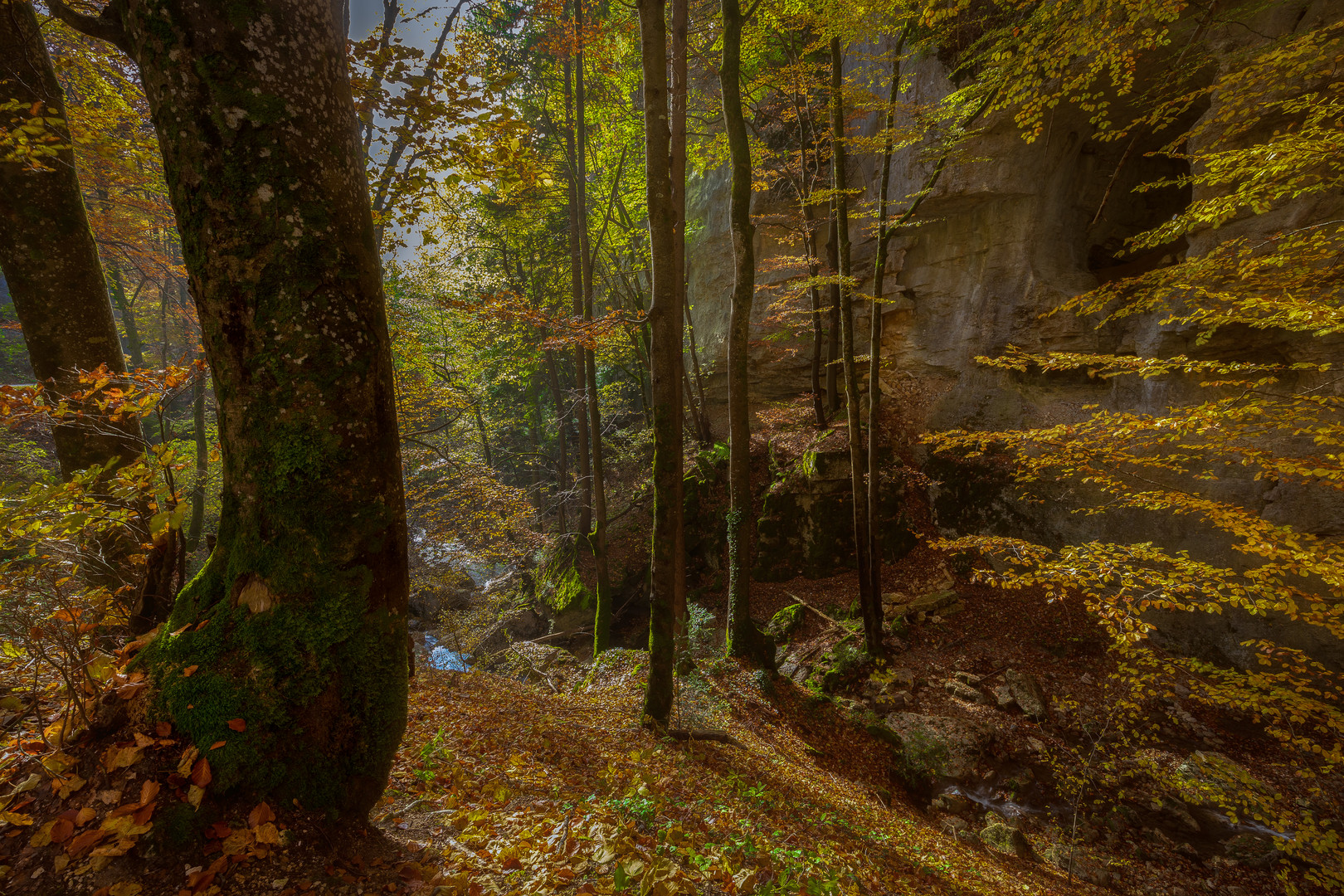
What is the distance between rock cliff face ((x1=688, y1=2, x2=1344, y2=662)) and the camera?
9281mm

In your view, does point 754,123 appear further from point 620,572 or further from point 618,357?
point 620,572

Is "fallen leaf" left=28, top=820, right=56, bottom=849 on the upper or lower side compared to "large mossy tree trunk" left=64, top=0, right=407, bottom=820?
lower

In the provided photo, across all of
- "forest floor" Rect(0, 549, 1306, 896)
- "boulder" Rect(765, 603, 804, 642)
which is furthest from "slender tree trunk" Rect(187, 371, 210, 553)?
"boulder" Rect(765, 603, 804, 642)

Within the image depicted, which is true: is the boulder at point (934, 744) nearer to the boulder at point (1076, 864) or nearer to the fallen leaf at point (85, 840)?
the boulder at point (1076, 864)

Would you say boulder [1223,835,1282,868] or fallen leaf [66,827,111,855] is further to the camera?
boulder [1223,835,1282,868]

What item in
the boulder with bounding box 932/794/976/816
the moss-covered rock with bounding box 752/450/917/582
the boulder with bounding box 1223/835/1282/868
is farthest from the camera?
the moss-covered rock with bounding box 752/450/917/582

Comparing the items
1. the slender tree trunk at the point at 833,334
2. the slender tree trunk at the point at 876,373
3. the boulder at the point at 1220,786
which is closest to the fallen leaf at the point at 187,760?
the slender tree trunk at the point at 876,373

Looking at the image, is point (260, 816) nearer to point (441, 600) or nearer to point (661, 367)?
point (661, 367)

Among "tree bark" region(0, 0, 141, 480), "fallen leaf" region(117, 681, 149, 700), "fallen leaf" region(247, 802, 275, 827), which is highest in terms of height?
"tree bark" region(0, 0, 141, 480)

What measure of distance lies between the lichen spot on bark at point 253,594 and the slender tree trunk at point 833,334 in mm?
12401

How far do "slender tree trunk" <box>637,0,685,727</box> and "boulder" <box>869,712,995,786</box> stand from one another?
12.5 ft

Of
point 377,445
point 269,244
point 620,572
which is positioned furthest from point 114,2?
point 620,572

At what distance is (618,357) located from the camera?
17250 millimetres

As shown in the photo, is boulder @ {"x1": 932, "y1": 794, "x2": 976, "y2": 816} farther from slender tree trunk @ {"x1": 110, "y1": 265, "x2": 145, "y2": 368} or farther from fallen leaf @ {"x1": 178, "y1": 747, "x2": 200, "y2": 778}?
slender tree trunk @ {"x1": 110, "y1": 265, "x2": 145, "y2": 368}
